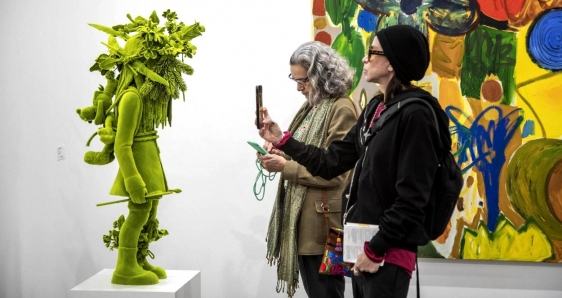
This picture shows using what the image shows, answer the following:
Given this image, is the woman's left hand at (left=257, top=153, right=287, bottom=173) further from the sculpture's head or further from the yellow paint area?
the yellow paint area

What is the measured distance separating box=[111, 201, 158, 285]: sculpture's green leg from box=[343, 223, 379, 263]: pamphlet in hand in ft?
4.17

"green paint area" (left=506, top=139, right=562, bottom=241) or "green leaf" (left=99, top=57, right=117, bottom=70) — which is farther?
"green paint area" (left=506, top=139, right=562, bottom=241)

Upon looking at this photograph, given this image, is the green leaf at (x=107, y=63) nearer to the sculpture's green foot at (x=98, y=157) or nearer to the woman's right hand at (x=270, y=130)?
the sculpture's green foot at (x=98, y=157)

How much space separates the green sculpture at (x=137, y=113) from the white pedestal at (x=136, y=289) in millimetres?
59

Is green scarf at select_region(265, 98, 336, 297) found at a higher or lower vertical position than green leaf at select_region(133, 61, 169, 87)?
lower

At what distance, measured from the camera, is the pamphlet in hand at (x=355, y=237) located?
7.27ft

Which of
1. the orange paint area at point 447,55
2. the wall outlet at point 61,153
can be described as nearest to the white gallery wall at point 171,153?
the wall outlet at point 61,153

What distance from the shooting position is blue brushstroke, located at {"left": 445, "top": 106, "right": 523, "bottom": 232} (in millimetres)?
3879

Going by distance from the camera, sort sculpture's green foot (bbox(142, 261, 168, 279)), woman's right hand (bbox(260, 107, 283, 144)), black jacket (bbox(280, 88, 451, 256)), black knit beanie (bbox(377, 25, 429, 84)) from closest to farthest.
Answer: black jacket (bbox(280, 88, 451, 256)) → black knit beanie (bbox(377, 25, 429, 84)) → woman's right hand (bbox(260, 107, 283, 144)) → sculpture's green foot (bbox(142, 261, 168, 279))

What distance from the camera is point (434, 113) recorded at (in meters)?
2.19

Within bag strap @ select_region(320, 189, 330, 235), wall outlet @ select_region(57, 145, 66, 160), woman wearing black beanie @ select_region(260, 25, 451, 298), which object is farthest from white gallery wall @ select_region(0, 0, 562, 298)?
woman wearing black beanie @ select_region(260, 25, 451, 298)

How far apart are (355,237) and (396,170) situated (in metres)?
0.25

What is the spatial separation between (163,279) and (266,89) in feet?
4.21

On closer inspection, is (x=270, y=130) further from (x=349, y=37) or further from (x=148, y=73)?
(x=349, y=37)
